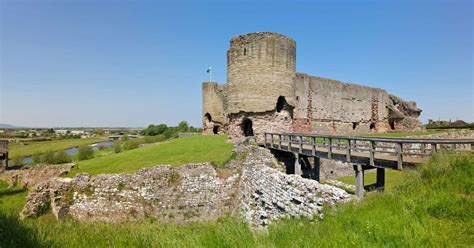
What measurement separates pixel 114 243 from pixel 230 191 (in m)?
8.79

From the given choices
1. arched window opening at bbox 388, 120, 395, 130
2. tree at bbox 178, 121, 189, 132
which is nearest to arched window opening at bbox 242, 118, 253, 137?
arched window opening at bbox 388, 120, 395, 130

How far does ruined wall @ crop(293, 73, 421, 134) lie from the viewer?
26.1 metres

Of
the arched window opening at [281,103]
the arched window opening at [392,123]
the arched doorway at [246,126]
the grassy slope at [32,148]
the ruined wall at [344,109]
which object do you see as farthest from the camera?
the grassy slope at [32,148]

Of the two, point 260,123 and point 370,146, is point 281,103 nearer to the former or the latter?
point 260,123

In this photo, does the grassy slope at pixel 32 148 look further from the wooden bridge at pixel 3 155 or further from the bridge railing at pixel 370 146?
the bridge railing at pixel 370 146

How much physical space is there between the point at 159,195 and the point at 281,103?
32.8 feet

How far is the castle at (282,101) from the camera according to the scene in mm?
17406

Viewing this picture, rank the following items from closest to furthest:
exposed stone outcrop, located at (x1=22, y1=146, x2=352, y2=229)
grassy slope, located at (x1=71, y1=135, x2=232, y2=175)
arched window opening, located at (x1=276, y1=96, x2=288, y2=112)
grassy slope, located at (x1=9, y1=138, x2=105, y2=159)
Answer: exposed stone outcrop, located at (x1=22, y1=146, x2=352, y2=229) < grassy slope, located at (x1=71, y1=135, x2=232, y2=175) < arched window opening, located at (x1=276, y1=96, x2=288, y2=112) < grassy slope, located at (x1=9, y1=138, x2=105, y2=159)

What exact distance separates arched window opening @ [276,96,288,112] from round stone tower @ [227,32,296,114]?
226mm

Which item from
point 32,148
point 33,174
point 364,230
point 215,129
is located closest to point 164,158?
point 33,174

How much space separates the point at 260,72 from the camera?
1727 centimetres

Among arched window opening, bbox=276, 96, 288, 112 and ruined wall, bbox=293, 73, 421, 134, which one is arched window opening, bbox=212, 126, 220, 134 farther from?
arched window opening, bbox=276, 96, 288, 112

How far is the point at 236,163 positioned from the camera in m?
13.8

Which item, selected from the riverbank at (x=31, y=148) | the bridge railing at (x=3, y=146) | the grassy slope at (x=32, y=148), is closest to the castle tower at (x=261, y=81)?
the bridge railing at (x=3, y=146)
